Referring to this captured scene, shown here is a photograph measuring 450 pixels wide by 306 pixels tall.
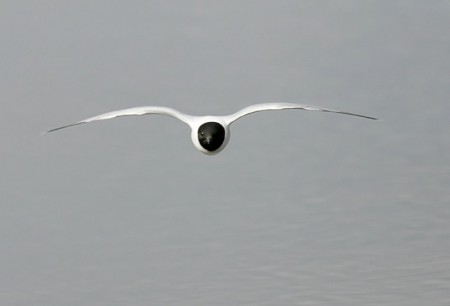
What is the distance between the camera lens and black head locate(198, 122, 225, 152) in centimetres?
2081

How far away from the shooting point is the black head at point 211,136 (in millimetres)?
20812

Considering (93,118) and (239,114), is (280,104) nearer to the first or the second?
(239,114)

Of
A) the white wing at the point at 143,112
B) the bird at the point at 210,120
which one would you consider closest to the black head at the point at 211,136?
the bird at the point at 210,120

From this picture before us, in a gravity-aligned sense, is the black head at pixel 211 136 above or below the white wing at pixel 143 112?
below

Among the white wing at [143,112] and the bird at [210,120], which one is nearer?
the bird at [210,120]

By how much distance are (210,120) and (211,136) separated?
1.89 feet

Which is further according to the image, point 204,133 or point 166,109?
point 166,109

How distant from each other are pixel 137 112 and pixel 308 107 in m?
4.20

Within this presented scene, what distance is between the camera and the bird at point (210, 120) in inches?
822

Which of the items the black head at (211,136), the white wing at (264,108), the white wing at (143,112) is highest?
the white wing at (143,112)

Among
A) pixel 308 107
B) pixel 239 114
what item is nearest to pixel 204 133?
pixel 239 114

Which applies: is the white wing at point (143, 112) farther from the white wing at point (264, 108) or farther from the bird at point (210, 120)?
the white wing at point (264, 108)

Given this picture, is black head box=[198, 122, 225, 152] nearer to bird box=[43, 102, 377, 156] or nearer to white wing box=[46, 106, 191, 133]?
bird box=[43, 102, 377, 156]

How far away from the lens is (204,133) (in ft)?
68.6
